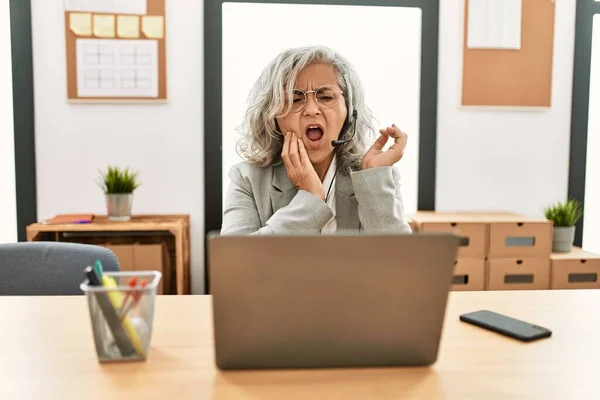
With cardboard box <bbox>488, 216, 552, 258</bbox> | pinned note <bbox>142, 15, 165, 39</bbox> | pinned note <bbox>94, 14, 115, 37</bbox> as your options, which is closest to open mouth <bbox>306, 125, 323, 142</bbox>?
cardboard box <bbox>488, 216, 552, 258</bbox>

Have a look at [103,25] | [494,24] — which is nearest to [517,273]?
[494,24]

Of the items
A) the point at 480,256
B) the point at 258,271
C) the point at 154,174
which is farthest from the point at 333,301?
the point at 154,174

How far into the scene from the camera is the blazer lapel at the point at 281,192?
1.61 m

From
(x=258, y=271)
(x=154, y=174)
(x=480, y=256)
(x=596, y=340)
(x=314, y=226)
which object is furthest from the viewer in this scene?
(x=154, y=174)

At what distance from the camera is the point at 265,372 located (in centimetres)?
73

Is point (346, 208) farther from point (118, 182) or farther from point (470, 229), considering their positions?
point (118, 182)

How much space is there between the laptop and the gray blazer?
2.29 feet

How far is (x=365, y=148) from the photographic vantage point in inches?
67.6

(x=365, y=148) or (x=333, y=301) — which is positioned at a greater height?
(x=365, y=148)

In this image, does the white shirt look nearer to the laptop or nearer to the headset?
the headset

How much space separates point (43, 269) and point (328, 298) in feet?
2.98

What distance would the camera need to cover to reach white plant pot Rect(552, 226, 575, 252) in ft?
10.1

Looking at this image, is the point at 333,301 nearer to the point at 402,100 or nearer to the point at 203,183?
the point at 203,183

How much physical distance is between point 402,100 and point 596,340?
100 inches
